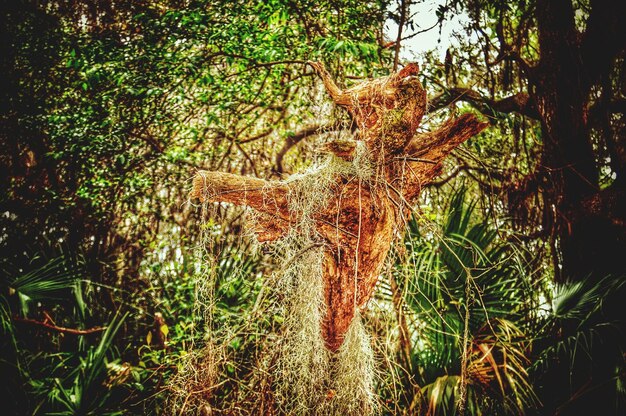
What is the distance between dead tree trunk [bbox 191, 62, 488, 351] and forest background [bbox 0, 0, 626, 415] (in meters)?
0.29

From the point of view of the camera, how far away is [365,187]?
2.25m

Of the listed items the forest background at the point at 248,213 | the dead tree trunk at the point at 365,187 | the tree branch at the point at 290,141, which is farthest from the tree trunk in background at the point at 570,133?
the tree branch at the point at 290,141

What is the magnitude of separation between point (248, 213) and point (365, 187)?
681mm

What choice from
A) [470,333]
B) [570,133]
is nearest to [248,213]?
[470,333]

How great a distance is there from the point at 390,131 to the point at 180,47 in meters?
2.11

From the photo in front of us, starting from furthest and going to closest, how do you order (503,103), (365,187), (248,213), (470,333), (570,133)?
(503,103) < (570,133) < (470,333) < (248,213) < (365,187)

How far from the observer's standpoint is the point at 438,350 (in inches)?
115

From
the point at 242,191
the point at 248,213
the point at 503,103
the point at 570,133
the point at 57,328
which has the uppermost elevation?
the point at 503,103

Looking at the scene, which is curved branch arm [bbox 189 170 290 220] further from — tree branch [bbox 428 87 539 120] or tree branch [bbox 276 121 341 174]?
tree branch [bbox 276 121 341 174]

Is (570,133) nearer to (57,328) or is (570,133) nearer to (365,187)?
(365,187)

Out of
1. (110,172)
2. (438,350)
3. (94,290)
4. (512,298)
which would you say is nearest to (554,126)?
(512,298)

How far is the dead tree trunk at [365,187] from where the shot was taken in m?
2.22

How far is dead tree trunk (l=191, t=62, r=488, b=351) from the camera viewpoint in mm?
2217

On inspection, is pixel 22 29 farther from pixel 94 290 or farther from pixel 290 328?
pixel 290 328
